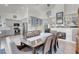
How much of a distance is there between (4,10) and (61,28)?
2.83ft

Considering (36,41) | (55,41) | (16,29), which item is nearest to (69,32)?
(55,41)

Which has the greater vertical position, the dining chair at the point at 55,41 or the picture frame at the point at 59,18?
the picture frame at the point at 59,18

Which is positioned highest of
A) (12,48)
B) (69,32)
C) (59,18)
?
(59,18)

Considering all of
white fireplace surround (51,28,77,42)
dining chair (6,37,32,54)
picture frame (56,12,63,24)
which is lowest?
dining chair (6,37,32,54)

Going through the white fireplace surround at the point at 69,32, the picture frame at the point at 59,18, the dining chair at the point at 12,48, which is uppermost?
the picture frame at the point at 59,18

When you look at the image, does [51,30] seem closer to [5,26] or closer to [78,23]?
[78,23]

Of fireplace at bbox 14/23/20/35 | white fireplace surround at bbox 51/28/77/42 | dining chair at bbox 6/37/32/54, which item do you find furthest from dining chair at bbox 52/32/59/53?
fireplace at bbox 14/23/20/35

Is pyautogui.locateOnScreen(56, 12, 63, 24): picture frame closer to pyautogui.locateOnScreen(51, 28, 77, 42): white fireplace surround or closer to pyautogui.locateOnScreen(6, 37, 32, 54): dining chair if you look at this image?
pyautogui.locateOnScreen(51, 28, 77, 42): white fireplace surround

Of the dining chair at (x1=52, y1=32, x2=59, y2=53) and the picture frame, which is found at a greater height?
the picture frame

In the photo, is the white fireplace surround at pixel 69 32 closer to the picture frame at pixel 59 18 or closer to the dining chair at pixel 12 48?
the picture frame at pixel 59 18

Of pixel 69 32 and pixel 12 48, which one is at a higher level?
pixel 69 32

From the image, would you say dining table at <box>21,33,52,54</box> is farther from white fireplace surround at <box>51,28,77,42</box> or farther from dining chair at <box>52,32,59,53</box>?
white fireplace surround at <box>51,28,77,42</box>

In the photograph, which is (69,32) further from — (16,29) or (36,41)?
(16,29)

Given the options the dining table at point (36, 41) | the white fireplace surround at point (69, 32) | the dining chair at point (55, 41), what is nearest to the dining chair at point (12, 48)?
the dining table at point (36, 41)
